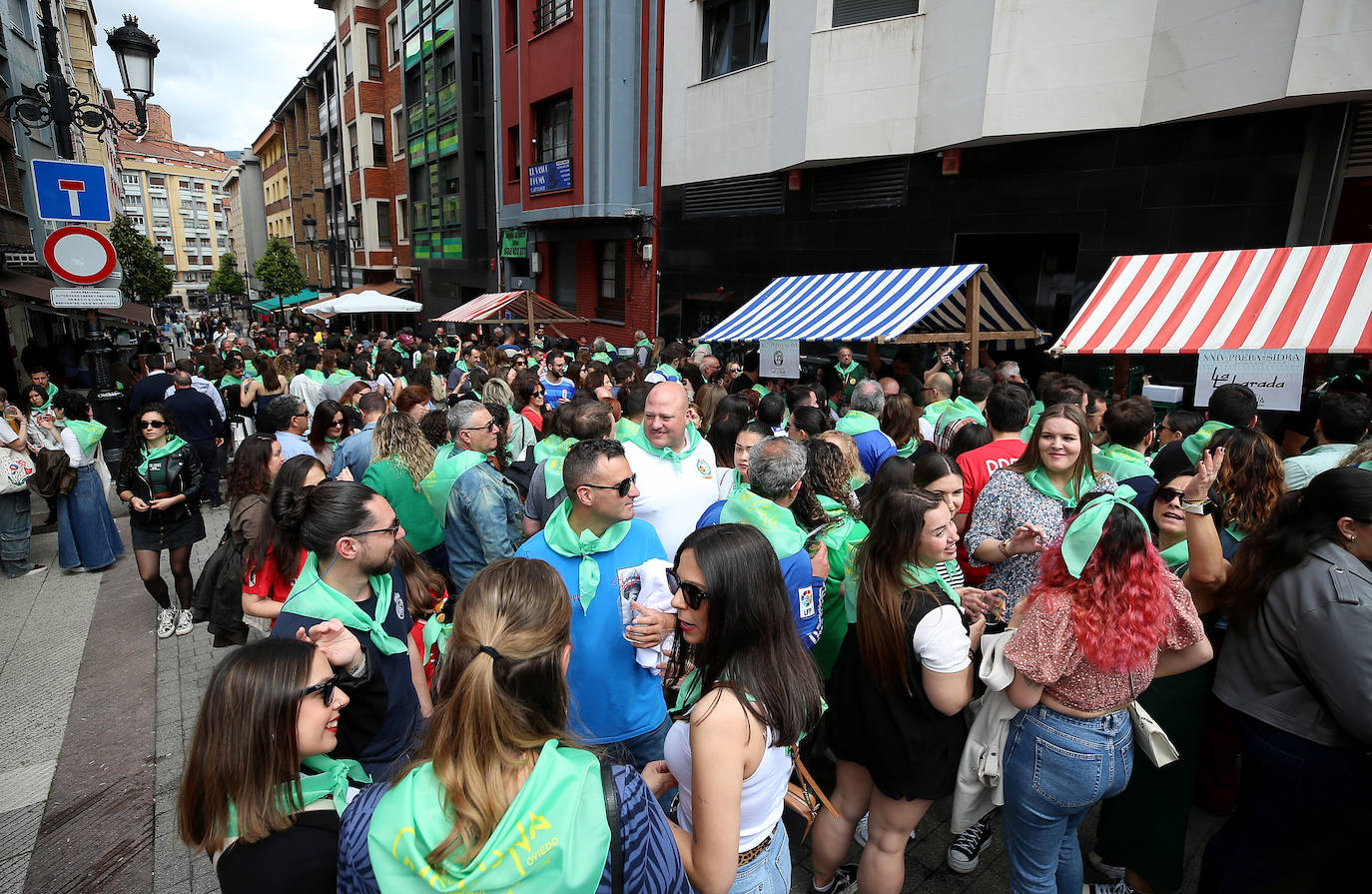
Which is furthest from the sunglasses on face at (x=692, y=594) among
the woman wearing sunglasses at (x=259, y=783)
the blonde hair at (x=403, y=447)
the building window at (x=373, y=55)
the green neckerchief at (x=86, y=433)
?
the building window at (x=373, y=55)

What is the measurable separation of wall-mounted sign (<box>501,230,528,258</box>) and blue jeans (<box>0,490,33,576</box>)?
1529 centimetres

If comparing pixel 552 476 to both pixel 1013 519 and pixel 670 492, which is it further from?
pixel 1013 519

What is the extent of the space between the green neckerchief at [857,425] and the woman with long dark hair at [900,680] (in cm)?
232

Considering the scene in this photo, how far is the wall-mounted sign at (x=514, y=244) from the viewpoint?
66.5ft

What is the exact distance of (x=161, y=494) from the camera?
198 inches

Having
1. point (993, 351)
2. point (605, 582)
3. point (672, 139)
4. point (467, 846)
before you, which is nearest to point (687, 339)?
point (672, 139)

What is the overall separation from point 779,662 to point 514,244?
67.5 ft

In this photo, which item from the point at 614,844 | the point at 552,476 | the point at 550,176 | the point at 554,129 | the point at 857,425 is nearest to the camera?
the point at 614,844

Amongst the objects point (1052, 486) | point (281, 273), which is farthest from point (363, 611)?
point (281, 273)

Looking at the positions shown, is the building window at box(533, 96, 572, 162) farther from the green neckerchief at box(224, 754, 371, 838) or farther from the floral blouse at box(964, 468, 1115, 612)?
the green neckerchief at box(224, 754, 371, 838)

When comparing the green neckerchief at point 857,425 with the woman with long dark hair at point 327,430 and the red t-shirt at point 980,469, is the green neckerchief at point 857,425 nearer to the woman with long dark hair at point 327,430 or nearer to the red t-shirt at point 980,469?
the red t-shirt at point 980,469

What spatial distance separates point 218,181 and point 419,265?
87.0 m

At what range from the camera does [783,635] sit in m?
1.93

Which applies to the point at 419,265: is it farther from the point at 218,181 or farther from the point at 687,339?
the point at 218,181
